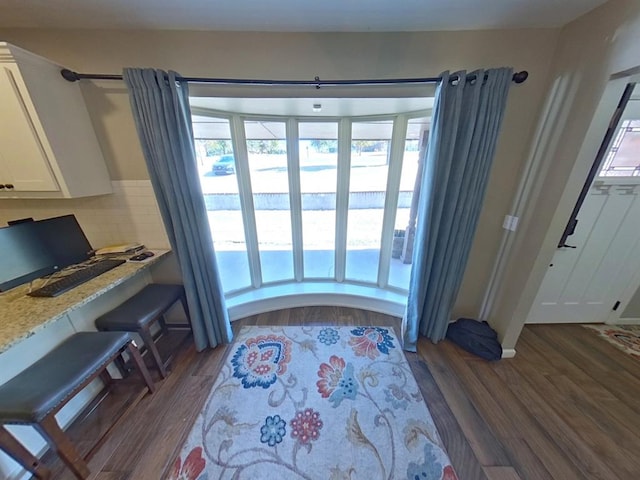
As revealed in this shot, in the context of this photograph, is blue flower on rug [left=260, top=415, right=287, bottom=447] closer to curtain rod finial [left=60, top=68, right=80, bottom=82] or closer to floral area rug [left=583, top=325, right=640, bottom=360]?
curtain rod finial [left=60, top=68, right=80, bottom=82]

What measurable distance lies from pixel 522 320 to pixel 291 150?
2538 millimetres

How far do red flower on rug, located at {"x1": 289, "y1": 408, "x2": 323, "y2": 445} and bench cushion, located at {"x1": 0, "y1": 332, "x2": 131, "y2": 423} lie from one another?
3.97 ft

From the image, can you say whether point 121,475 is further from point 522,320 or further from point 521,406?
point 522,320

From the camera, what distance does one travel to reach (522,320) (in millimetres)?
1730

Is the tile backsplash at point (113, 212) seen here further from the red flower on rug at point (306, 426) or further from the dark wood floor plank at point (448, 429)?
the dark wood floor plank at point (448, 429)

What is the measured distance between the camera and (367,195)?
2.33m

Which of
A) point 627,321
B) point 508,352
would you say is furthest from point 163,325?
point 627,321

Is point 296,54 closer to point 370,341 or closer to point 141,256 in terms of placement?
point 141,256

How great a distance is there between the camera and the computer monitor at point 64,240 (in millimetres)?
1522

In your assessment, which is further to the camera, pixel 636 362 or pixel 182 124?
pixel 636 362

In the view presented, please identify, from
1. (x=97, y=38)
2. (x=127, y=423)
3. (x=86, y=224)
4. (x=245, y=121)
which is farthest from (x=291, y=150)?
(x=127, y=423)

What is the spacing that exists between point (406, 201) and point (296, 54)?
160 cm

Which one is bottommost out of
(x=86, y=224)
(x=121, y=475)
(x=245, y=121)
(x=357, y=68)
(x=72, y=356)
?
(x=121, y=475)

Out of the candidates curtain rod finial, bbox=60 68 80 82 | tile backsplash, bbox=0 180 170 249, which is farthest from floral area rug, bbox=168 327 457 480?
curtain rod finial, bbox=60 68 80 82
